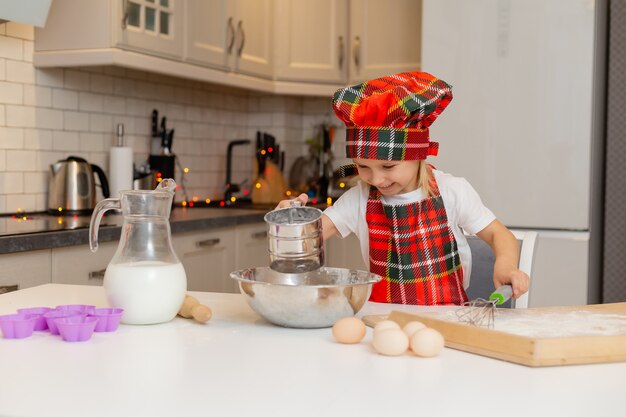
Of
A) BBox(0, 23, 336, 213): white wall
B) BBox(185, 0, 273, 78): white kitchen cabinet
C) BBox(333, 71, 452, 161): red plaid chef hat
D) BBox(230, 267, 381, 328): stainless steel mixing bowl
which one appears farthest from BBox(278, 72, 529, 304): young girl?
BBox(185, 0, 273, 78): white kitchen cabinet

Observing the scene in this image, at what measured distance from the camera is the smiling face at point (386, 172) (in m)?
1.77

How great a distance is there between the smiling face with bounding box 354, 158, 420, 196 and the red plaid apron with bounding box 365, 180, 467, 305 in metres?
0.09

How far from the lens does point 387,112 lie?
5.35 ft

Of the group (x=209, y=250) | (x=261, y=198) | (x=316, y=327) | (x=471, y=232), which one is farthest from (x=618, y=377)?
(x=261, y=198)

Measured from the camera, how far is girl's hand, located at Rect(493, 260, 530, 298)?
1416 millimetres

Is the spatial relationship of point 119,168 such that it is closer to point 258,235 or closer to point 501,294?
point 258,235

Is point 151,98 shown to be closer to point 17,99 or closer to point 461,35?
point 17,99

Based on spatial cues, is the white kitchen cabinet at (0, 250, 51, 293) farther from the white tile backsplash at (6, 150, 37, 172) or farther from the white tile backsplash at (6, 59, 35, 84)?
the white tile backsplash at (6, 59, 35, 84)

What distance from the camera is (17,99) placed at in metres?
2.98

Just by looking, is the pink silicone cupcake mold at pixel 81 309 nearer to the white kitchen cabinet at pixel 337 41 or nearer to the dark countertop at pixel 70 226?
the dark countertop at pixel 70 226

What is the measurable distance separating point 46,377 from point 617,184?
2870 millimetres

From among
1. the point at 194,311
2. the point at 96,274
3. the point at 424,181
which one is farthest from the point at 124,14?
the point at 194,311

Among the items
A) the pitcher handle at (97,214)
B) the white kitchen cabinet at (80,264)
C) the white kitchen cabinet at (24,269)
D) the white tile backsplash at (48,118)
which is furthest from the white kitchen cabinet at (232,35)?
the pitcher handle at (97,214)

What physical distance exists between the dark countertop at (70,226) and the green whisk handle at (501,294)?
141 cm
